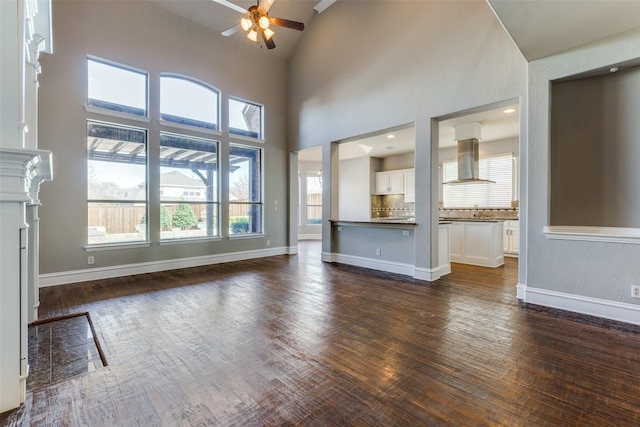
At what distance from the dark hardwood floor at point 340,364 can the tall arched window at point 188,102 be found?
3.46 metres

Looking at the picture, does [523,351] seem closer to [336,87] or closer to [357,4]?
[336,87]

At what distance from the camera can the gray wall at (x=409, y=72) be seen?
3.89m

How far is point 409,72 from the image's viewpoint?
4.71 metres

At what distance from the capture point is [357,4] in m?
5.57

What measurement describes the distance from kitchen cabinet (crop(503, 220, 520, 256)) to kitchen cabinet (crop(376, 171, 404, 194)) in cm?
297

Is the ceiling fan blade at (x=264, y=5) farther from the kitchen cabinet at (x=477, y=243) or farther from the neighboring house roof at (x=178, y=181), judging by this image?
the kitchen cabinet at (x=477, y=243)

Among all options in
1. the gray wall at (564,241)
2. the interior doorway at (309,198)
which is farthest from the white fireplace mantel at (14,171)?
the interior doorway at (309,198)

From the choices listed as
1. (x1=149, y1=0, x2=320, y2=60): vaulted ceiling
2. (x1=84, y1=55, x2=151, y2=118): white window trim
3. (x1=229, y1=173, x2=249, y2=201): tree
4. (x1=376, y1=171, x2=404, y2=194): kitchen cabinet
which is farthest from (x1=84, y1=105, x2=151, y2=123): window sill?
(x1=376, y1=171, x2=404, y2=194): kitchen cabinet

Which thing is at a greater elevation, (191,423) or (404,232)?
(404,232)

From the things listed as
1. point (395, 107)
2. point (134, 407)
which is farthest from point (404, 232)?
point (134, 407)

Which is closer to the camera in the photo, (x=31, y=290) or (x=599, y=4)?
(x=599, y=4)

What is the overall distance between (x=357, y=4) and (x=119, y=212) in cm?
578

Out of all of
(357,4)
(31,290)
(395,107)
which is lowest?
(31,290)

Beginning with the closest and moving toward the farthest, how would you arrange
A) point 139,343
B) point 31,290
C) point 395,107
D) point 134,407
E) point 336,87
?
point 134,407, point 139,343, point 31,290, point 395,107, point 336,87
